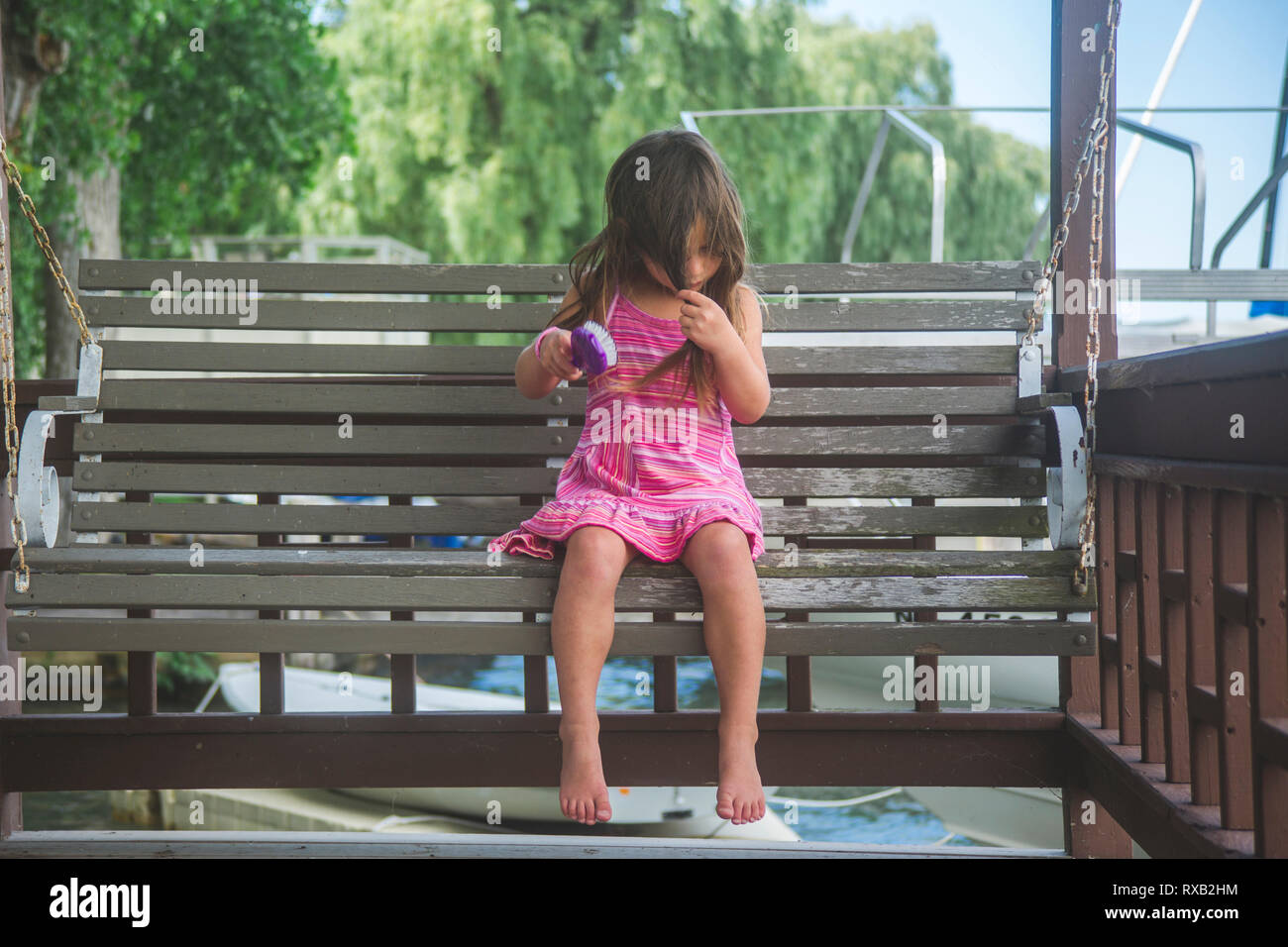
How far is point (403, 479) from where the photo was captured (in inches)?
104

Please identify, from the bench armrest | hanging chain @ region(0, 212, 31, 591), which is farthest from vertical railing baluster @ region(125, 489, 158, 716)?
the bench armrest

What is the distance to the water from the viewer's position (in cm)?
757

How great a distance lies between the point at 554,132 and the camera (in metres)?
13.0

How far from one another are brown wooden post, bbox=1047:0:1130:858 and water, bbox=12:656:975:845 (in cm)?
319

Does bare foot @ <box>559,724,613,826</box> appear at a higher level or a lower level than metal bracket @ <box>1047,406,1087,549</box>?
lower

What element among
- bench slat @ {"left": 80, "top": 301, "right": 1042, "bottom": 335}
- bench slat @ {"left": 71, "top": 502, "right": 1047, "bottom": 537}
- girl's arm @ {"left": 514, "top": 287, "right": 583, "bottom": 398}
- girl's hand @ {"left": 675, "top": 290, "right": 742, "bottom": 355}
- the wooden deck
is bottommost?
the wooden deck

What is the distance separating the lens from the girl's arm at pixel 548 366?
2.21m

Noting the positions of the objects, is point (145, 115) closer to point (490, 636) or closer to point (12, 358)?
point (12, 358)

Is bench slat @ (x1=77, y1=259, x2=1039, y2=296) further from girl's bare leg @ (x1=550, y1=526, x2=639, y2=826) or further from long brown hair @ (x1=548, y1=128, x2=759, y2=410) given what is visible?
girl's bare leg @ (x1=550, y1=526, x2=639, y2=826)

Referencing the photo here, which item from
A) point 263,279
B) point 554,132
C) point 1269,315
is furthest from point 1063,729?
point 554,132

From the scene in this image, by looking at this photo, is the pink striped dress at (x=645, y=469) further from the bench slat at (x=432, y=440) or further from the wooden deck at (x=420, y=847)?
the wooden deck at (x=420, y=847)

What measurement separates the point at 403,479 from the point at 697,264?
2.72 feet

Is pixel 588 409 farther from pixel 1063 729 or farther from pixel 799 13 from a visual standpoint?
pixel 799 13

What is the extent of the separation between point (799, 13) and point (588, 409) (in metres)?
13.1
